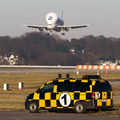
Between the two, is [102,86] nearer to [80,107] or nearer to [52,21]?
[80,107]

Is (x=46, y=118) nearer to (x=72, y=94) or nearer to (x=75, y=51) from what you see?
(x=72, y=94)

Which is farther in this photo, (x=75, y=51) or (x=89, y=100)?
(x=75, y=51)

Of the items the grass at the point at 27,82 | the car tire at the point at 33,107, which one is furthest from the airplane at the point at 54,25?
the car tire at the point at 33,107

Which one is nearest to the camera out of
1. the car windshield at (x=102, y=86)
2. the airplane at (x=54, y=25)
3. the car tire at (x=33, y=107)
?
the car windshield at (x=102, y=86)

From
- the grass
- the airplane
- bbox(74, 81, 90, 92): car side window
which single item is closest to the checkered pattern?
bbox(74, 81, 90, 92): car side window

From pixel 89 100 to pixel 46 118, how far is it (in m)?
2.30

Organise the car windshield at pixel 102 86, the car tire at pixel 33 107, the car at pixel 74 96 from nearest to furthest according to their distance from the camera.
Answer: the car at pixel 74 96
the car windshield at pixel 102 86
the car tire at pixel 33 107

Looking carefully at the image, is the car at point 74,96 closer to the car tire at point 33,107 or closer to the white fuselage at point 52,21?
the car tire at point 33,107

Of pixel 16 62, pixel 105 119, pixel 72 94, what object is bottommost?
pixel 105 119

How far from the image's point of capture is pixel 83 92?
15.3 meters

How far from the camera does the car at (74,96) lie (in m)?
15.1

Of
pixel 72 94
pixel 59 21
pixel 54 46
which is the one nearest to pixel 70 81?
pixel 72 94

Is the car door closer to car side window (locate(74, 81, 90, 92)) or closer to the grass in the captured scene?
car side window (locate(74, 81, 90, 92))

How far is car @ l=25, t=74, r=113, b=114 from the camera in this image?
15.1m
